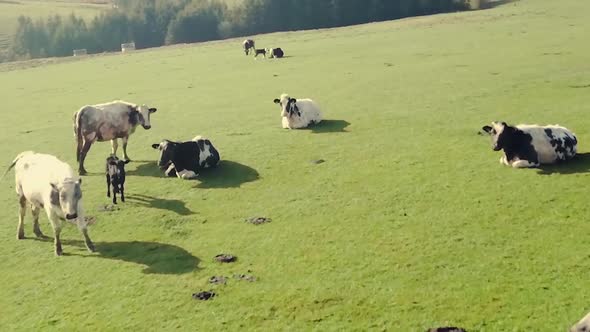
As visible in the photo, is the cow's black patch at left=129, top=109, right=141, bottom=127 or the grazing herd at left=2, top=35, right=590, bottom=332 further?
the cow's black patch at left=129, top=109, right=141, bottom=127

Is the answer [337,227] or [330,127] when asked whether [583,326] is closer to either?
[337,227]

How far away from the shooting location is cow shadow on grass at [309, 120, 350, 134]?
755 inches

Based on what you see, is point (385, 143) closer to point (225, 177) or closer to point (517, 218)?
point (225, 177)

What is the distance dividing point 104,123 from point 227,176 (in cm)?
452

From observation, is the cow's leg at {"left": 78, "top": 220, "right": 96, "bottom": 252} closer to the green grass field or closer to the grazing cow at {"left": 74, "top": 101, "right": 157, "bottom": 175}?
the green grass field

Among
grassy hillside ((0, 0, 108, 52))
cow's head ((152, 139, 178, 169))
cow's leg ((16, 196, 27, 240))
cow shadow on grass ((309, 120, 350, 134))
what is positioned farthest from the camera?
grassy hillside ((0, 0, 108, 52))

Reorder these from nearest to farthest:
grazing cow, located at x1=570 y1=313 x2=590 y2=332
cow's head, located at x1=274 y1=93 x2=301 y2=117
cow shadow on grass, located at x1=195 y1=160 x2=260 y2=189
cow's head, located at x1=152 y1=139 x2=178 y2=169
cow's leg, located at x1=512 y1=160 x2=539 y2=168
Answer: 1. grazing cow, located at x1=570 y1=313 x2=590 y2=332
2. cow's leg, located at x1=512 y1=160 x2=539 y2=168
3. cow shadow on grass, located at x1=195 y1=160 x2=260 y2=189
4. cow's head, located at x1=152 y1=139 x2=178 y2=169
5. cow's head, located at x1=274 y1=93 x2=301 y2=117

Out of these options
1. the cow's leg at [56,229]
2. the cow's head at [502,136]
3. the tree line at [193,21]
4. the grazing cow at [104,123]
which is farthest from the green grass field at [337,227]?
the tree line at [193,21]

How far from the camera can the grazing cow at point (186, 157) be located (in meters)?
15.4

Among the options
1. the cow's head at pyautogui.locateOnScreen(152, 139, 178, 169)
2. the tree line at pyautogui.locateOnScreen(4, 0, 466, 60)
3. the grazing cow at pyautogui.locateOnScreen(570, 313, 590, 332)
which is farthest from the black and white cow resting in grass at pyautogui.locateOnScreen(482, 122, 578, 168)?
the tree line at pyautogui.locateOnScreen(4, 0, 466, 60)

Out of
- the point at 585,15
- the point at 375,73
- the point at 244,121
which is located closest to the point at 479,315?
the point at 244,121

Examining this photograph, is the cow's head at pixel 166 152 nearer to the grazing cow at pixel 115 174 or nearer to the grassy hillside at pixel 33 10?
the grazing cow at pixel 115 174

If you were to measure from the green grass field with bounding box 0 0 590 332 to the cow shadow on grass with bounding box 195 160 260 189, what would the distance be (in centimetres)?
8

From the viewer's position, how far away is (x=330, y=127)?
1970 centimetres
